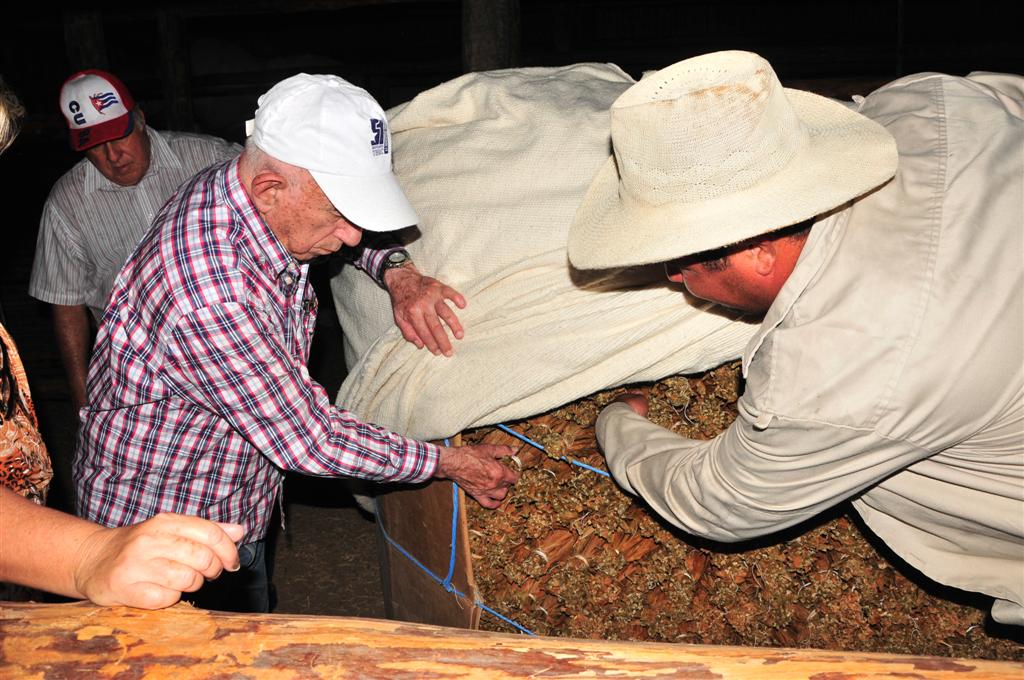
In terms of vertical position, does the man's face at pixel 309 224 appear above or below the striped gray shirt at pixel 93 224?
above

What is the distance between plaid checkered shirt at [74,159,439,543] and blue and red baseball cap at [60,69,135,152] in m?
1.34

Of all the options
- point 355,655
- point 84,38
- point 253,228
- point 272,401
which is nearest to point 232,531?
point 355,655

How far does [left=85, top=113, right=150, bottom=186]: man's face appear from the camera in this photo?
11.1ft

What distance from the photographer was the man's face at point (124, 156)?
11.1ft

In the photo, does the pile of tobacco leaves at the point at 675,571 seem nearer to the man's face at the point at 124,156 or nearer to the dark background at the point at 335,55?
the dark background at the point at 335,55

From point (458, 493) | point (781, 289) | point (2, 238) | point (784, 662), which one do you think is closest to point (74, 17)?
point (2, 238)

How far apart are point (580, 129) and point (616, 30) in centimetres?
654

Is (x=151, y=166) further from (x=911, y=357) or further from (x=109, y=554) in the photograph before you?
(x=911, y=357)

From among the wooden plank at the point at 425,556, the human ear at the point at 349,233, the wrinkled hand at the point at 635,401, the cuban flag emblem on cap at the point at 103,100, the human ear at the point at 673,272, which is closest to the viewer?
the human ear at the point at 673,272

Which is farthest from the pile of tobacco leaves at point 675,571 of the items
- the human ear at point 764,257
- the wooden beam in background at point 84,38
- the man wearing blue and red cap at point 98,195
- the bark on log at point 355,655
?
the wooden beam in background at point 84,38

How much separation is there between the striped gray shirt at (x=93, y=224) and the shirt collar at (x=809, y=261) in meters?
2.58

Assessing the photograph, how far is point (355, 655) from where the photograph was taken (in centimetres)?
133

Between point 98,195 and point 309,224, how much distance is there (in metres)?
1.81

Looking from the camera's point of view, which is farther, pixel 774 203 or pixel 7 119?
pixel 7 119
